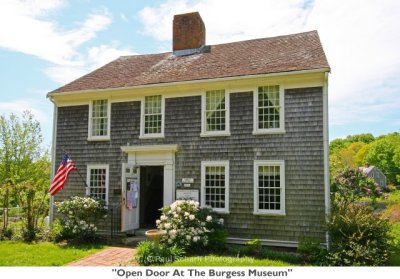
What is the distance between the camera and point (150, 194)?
15570mm

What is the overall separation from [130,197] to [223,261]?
5033mm

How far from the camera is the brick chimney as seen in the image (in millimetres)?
15922

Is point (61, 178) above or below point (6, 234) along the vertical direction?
above

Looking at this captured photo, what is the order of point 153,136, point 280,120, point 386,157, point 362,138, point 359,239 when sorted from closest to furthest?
point 359,239 → point 280,120 → point 153,136 → point 386,157 → point 362,138

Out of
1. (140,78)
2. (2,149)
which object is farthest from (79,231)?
(2,149)

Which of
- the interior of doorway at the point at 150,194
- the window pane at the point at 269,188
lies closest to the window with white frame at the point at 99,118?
the interior of doorway at the point at 150,194

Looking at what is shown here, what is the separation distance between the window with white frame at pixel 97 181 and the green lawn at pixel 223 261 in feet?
17.9

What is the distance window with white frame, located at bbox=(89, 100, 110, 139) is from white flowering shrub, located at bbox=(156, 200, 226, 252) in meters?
4.72

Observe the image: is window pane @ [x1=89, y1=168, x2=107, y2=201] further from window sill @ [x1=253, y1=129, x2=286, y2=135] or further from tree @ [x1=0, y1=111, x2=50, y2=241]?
tree @ [x1=0, y1=111, x2=50, y2=241]

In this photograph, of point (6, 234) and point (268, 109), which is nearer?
point (268, 109)

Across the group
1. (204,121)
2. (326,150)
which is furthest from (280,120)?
(204,121)

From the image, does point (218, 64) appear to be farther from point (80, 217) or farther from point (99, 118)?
point (80, 217)

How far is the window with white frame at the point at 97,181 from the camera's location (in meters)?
13.5

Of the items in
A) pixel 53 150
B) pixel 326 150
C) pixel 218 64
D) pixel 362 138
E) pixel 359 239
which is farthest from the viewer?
pixel 362 138
